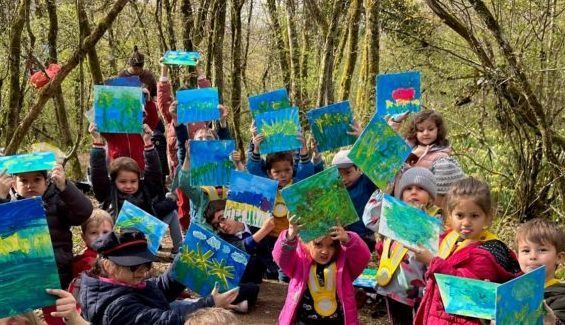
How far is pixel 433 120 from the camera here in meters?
4.52

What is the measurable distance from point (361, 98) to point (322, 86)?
1133mm

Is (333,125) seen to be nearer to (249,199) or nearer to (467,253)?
(249,199)

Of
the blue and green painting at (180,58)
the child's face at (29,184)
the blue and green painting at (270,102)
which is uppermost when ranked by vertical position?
the blue and green painting at (180,58)

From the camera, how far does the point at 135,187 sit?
15.2 ft

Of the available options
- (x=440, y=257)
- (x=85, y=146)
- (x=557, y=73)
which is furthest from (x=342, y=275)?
(x=85, y=146)

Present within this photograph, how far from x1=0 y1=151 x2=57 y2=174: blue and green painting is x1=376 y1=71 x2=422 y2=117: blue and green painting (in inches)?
99.3

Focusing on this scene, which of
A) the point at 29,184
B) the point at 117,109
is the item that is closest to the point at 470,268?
the point at 29,184

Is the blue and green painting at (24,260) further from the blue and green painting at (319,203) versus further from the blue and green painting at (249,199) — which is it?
the blue and green painting at (249,199)

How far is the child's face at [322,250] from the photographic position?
3402 millimetres

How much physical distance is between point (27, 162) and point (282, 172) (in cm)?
199

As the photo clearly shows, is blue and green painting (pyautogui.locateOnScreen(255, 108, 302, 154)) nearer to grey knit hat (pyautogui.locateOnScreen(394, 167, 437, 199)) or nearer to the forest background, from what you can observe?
grey knit hat (pyautogui.locateOnScreen(394, 167, 437, 199))

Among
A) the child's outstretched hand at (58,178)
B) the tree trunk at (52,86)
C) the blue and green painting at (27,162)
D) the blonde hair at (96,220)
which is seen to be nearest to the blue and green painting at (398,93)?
the blonde hair at (96,220)

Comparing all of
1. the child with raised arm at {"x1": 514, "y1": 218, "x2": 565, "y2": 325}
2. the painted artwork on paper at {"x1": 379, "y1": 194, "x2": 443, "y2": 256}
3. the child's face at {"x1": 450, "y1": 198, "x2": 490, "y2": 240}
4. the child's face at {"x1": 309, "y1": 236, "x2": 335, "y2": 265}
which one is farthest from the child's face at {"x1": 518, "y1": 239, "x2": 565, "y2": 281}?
the child's face at {"x1": 309, "y1": 236, "x2": 335, "y2": 265}

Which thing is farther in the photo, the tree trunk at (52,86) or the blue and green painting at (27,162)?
the tree trunk at (52,86)
